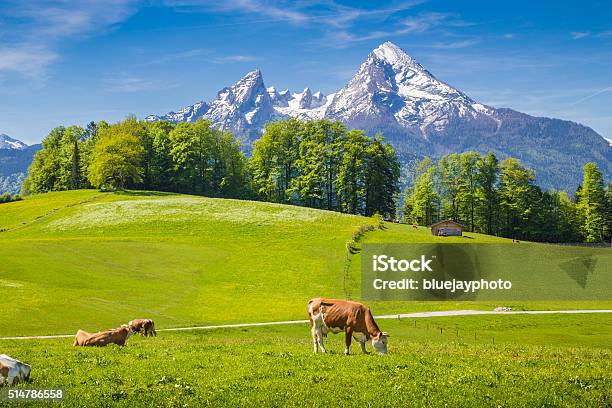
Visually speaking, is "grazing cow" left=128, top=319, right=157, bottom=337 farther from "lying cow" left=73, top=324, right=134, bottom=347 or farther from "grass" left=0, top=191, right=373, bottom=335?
"lying cow" left=73, top=324, right=134, bottom=347

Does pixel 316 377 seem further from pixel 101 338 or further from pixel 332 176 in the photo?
pixel 332 176

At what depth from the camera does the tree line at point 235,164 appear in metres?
127

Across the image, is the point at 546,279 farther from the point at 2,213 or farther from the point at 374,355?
the point at 2,213

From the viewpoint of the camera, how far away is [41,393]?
15.5 m

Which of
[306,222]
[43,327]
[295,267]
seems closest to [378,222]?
[306,222]

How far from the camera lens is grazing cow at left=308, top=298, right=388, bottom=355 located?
75.8ft

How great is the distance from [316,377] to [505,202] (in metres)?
117

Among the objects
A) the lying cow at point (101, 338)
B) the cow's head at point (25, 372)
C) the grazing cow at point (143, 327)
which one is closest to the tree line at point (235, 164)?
the grazing cow at point (143, 327)

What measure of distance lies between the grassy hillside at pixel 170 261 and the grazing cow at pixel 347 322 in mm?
25595

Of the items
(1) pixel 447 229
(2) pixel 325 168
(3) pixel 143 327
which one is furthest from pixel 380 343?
(2) pixel 325 168

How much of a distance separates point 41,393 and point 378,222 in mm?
90404

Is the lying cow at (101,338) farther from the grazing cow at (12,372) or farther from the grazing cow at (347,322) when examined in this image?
the grazing cow at (12,372)

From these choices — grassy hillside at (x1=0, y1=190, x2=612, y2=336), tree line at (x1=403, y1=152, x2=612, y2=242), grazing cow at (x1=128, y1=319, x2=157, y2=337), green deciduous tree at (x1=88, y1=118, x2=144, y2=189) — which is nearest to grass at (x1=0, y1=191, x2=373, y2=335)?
grassy hillside at (x1=0, y1=190, x2=612, y2=336)

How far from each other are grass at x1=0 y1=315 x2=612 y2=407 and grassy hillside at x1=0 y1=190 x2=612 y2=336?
22893 mm
